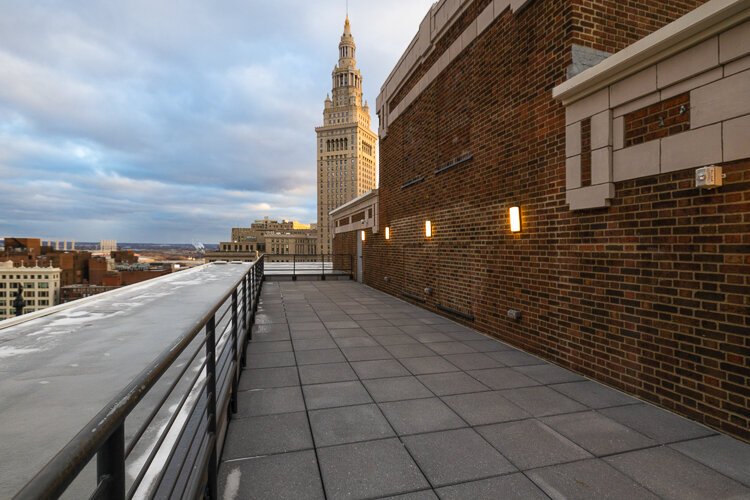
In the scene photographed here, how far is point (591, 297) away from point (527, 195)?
1762mm

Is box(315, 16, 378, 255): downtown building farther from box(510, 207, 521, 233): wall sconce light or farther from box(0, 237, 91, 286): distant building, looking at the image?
box(510, 207, 521, 233): wall sconce light

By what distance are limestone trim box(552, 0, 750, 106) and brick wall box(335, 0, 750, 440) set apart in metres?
0.60

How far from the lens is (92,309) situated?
8148 mm

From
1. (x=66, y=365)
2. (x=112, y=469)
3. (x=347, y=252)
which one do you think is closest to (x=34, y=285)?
(x=347, y=252)

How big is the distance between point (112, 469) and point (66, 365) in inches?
183

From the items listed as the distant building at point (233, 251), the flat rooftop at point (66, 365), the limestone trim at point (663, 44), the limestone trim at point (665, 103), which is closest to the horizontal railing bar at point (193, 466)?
the flat rooftop at point (66, 365)

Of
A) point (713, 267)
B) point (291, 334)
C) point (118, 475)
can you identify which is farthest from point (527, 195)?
point (118, 475)

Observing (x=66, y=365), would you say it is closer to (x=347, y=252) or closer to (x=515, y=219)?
(x=515, y=219)

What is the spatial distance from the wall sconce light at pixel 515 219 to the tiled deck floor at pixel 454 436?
1907 millimetres

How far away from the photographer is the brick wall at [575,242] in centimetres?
319

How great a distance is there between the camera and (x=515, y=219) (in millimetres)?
5617

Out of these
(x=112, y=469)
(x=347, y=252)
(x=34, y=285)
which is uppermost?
(x=347, y=252)

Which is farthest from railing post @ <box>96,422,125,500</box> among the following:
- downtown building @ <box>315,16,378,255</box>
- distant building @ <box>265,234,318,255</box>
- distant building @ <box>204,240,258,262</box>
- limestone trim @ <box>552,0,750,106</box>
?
distant building @ <box>265,234,318,255</box>

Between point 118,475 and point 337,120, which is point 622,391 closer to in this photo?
point 118,475
